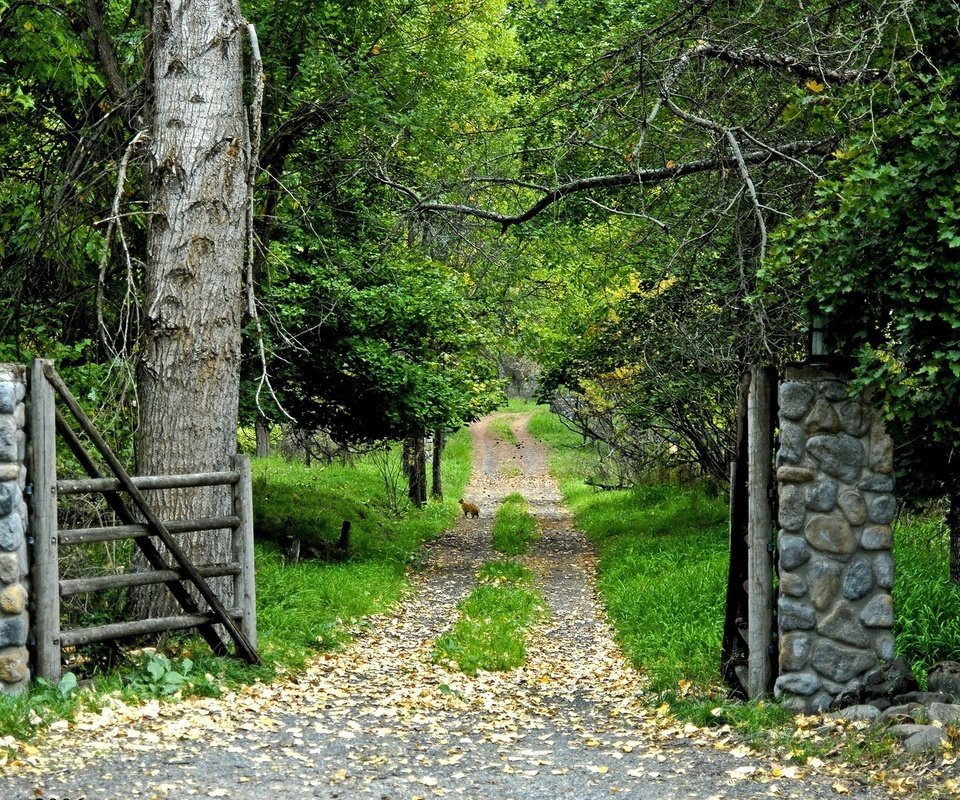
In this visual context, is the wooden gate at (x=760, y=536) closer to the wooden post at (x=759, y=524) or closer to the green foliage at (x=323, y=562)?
the wooden post at (x=759, y=524)

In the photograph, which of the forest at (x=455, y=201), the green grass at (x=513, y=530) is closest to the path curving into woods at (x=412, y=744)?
the forest at (x=455, y=201)

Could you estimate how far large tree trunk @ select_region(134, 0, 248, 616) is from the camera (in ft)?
26.8

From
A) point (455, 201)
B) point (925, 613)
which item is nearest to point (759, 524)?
point (925, 613)

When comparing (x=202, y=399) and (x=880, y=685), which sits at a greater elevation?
(x=202, y=399)

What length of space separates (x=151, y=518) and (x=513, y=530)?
42.1ft

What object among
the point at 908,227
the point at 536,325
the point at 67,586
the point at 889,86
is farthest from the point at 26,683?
the point at 536,325

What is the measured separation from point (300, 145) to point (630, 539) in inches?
306

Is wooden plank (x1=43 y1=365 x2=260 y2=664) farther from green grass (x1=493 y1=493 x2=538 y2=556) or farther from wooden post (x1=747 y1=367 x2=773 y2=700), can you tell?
green grass (x1=493 y1=493 x2=538 y2=556)

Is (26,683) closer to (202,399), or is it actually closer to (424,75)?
(202,399)

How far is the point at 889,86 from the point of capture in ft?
22.5

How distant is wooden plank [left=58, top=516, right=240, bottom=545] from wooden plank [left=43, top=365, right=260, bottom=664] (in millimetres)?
83

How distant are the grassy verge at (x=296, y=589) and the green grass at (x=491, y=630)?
40.0 inches

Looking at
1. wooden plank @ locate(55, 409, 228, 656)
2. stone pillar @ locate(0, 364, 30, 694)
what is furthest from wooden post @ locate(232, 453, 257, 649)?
stone pillar @ locate(0, 364, 30, 694)

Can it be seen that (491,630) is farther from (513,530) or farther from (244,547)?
(513,530)
